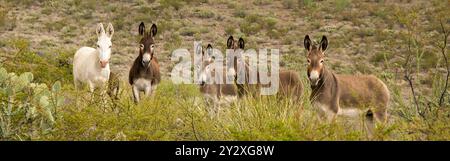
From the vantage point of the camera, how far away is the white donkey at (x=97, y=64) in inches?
505

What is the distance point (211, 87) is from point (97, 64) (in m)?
2.37

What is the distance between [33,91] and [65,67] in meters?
6.91

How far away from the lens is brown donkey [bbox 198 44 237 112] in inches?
551

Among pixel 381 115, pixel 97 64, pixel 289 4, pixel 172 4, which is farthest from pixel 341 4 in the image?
pixel 381 115

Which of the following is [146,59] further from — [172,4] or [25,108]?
[172,4]

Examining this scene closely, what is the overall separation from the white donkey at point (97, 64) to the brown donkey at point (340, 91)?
3516 millimetres

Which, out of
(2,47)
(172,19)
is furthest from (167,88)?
(172,19)

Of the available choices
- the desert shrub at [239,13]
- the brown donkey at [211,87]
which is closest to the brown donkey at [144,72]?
the brown donkey at [211,87]

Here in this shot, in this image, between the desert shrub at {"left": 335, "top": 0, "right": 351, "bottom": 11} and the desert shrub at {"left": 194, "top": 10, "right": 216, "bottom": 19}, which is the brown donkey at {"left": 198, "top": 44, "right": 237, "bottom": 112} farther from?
the desert shrub at {"left": 335, "top": 0, "right": 351, "bottom": 11}

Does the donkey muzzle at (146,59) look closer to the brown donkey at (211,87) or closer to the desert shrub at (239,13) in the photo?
the brown donkey at (211,87)

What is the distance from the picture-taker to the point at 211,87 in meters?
14.5

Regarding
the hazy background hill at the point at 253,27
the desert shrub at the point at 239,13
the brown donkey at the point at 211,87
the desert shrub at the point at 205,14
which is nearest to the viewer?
the brown donkey at the point at 211,87

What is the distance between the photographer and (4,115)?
8.68m
